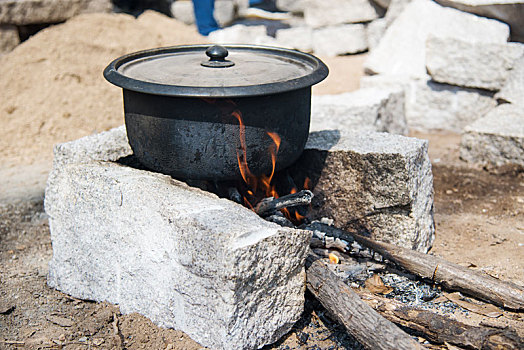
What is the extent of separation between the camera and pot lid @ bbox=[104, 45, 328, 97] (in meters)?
2.46

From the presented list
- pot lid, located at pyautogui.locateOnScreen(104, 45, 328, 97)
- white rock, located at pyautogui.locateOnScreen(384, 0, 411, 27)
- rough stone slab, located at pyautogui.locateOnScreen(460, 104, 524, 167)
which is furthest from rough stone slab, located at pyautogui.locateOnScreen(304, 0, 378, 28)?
pot lid, located at pyautogui.locateOnScreen(104, 45, 328, 97)

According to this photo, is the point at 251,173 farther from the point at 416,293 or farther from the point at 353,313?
the point at 416,293

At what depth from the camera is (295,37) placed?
334 inches

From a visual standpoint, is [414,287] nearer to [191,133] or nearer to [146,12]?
[191,133]

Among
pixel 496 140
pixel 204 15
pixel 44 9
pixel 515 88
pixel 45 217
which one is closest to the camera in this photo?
pixel 45 217

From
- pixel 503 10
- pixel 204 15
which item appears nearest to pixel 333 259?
pixel 503 10

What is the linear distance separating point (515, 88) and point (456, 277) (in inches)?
127

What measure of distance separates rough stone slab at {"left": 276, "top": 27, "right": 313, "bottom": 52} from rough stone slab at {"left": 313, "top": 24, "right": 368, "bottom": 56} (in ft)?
0.51

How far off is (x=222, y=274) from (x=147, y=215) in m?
0.53

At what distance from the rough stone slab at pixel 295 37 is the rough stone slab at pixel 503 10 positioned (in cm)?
272

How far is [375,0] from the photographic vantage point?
8.10 m

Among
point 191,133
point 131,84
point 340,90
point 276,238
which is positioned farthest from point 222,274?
point 340,90

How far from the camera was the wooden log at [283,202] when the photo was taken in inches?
110

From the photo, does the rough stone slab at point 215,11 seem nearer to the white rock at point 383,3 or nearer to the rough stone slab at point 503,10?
the white rock at point 383,3
